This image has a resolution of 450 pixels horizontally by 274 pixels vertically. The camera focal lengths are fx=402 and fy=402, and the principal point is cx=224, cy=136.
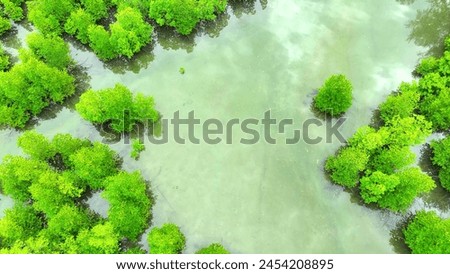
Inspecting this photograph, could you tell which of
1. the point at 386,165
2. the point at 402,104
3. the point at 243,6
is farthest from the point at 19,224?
the point at 402,104

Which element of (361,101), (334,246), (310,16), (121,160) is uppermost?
(310,16)

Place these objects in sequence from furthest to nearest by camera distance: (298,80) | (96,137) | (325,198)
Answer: (298,80) → (96,137) → (325,198)

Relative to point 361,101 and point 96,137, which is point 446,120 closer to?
point 361,101

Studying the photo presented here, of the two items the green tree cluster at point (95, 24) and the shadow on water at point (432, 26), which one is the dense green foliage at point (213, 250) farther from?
the shadow on water at point (432, 26)

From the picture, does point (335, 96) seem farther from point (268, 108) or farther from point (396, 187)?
point (396, 187)

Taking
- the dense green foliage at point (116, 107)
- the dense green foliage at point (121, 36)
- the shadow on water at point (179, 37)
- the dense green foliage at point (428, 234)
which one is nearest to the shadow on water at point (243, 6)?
the shadow on water at point (179, 37)
